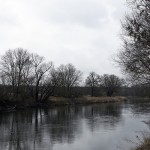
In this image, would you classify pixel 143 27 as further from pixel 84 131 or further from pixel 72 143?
pixel 84 131

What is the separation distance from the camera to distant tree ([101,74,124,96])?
102m

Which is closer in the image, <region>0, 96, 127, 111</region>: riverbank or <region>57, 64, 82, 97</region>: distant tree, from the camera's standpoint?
<region>0, 96, 127, 111</region>: riverbank

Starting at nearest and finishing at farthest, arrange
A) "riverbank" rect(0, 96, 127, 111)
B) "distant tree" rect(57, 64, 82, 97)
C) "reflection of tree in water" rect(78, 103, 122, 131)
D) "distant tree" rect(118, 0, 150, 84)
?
1. "distant tree" rect(118, 0, 150, 84)
2. "reflection of tree in water" rect(78, 103, 122, 131)
3. "riverbank" rect(0, 96, 127, 111)
4. "distant tree" rect(57, 64, 82, 97)

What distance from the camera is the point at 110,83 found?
105 meters

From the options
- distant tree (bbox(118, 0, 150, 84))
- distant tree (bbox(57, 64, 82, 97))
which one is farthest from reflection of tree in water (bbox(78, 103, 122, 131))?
distant tree (bbox(57, 64, 82, 97))

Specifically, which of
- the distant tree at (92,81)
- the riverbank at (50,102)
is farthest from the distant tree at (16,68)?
the distant tree at (92,81)

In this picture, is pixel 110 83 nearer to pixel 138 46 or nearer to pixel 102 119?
pixel 102 119

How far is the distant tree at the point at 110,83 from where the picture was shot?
10186 centimetres

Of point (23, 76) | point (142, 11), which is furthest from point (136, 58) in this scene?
point (23, 76)

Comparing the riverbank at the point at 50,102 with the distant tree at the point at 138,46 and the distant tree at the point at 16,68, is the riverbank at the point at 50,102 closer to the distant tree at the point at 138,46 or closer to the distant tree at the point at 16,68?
the distant tree at the point at 16,68

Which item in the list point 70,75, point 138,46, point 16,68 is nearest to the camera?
point 138,46

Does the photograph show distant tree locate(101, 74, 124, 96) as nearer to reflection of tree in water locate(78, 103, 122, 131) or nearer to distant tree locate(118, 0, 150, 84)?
reflection of tree in water locate(78, 103, 122, 131)

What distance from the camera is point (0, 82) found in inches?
2349

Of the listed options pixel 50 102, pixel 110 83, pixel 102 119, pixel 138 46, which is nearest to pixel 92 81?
pixel 110 83
